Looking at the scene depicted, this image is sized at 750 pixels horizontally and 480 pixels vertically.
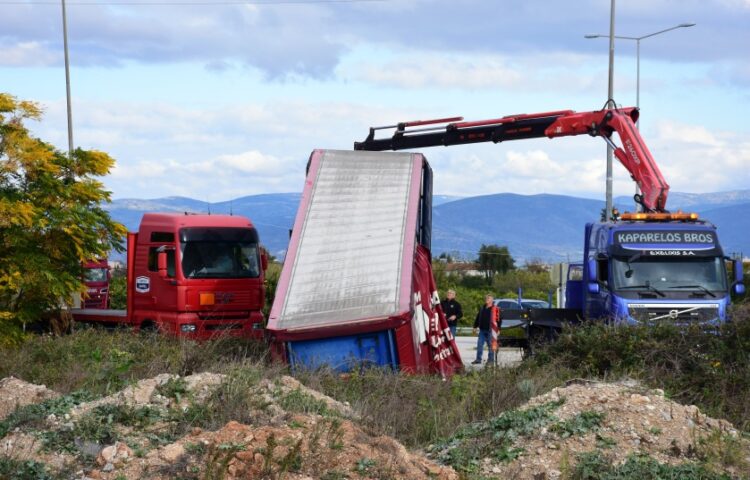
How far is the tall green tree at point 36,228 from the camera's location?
18641 mm

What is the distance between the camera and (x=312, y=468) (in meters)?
9.23

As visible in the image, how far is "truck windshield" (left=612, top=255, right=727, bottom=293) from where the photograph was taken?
1917 centimetres

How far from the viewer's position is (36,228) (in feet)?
62.4

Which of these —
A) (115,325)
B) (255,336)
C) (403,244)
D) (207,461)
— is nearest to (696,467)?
(207,461)

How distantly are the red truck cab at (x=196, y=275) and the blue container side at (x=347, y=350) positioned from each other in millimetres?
4882

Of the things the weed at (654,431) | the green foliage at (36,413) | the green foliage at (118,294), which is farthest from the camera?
the green foliage at (118,294)

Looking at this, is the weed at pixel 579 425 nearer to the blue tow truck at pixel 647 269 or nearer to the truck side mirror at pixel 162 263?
the blue tow truck at pixel 647 269

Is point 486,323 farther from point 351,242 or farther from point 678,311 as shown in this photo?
point 351,242

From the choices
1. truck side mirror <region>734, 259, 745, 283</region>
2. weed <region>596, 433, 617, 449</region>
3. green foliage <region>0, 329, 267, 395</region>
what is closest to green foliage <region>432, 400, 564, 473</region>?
weed <region>596, 433, 617, 449</region>

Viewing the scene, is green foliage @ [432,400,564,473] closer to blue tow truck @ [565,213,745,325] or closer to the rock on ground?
the rock on ground

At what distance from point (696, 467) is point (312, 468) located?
355cm

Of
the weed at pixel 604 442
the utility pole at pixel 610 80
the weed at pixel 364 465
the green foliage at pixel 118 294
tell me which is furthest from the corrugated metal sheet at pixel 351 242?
the green foliage at pixel 118 294

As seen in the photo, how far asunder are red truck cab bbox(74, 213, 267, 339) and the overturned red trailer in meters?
3.66

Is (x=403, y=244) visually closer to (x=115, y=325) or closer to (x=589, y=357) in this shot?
(x=589, y=357)
